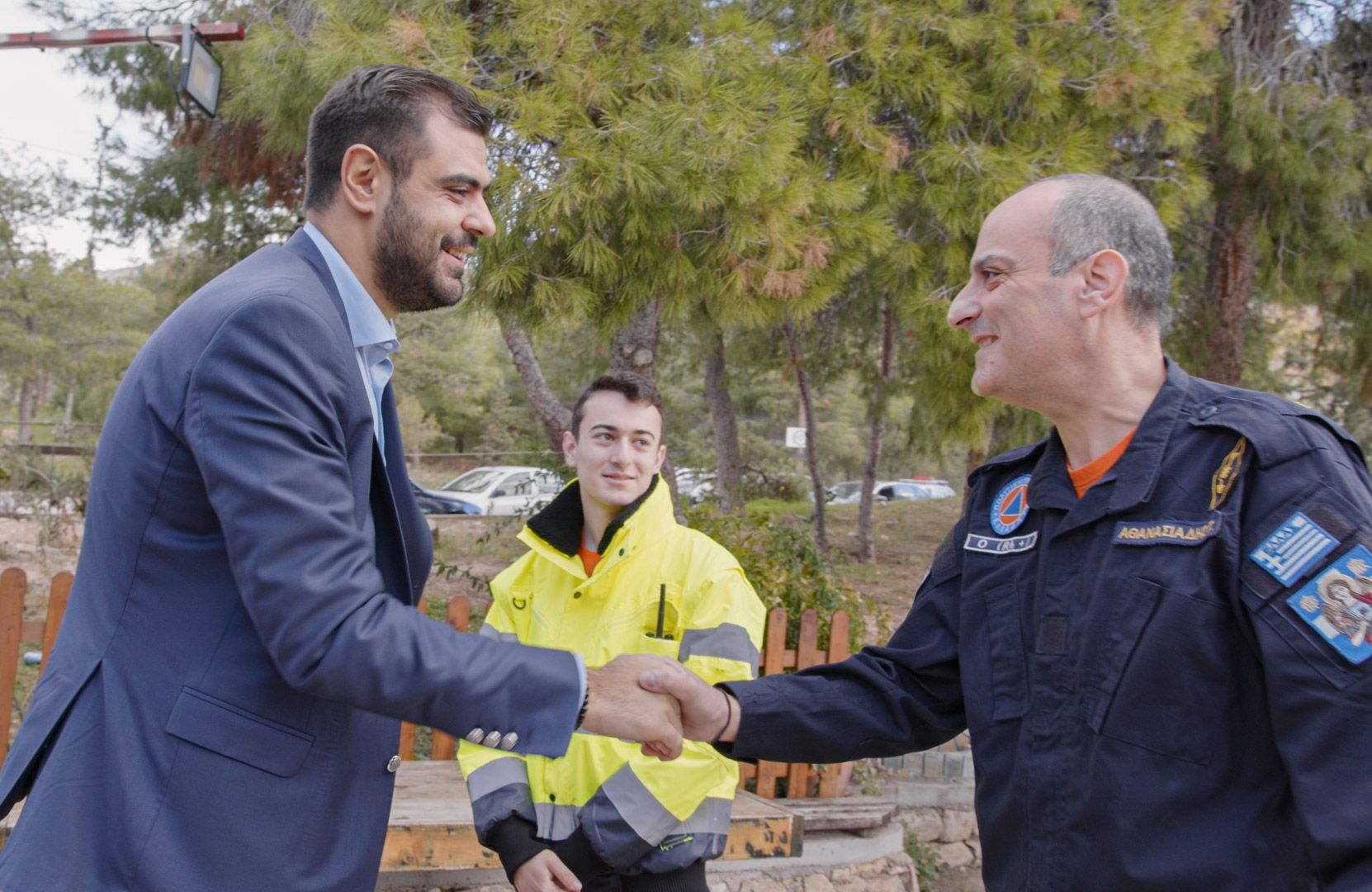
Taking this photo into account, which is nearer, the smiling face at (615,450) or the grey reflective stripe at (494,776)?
the grey reflective stripe at (494,776)

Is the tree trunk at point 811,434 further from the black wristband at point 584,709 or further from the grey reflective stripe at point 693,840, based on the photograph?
the black wristband at point 584,709

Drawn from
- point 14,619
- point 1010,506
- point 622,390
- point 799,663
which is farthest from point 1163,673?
point 14,619

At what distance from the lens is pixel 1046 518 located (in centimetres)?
188

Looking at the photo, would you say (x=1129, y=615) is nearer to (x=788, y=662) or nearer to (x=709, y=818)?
(x=709, y=818)

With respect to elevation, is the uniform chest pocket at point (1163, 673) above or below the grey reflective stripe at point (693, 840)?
above

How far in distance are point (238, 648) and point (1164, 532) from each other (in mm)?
1461

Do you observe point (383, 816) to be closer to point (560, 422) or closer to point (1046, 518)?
point (1046, 518)

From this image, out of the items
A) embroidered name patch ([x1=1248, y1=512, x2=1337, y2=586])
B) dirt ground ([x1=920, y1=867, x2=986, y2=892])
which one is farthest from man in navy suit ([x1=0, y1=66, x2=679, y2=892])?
dirt ground ([x1=920, y1=867, x2=986, y2=892])

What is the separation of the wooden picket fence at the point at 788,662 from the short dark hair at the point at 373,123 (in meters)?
2.95

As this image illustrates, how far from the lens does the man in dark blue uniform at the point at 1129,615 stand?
1.43 meters

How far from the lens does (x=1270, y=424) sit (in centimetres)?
161

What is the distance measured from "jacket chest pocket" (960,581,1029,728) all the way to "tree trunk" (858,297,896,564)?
641cm

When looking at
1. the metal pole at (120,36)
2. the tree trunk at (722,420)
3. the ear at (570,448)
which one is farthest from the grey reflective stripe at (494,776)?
the tree trunk at (722,420)

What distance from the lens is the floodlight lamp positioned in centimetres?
646
